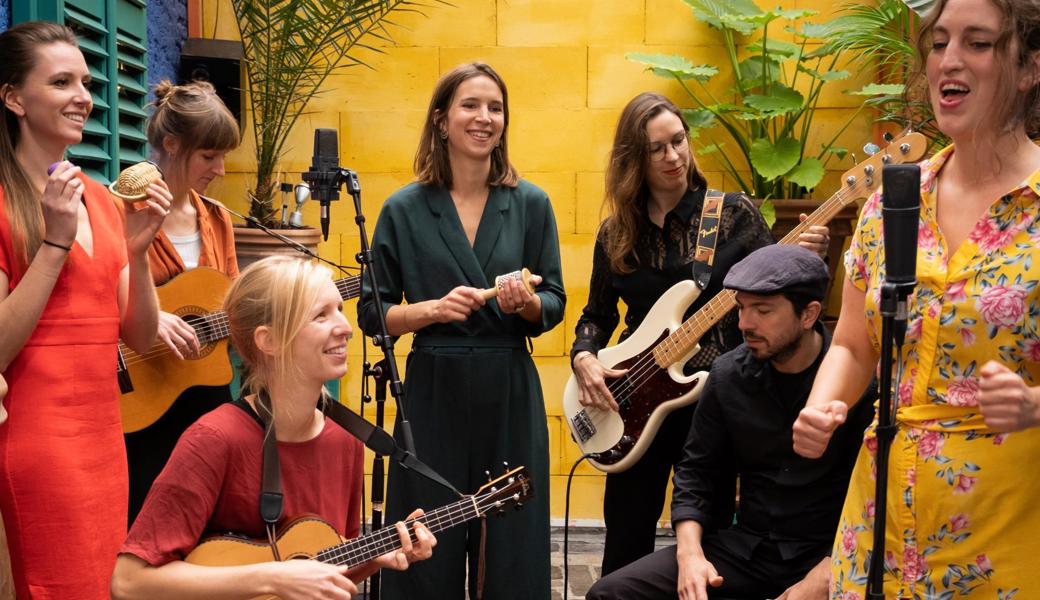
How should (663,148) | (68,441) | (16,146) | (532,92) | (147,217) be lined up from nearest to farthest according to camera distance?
(68,441) → (16,146) → (147,217) → (663,148) → (532,92)

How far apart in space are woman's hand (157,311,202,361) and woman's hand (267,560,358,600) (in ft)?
4.46

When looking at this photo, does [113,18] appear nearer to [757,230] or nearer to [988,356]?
[757,230]

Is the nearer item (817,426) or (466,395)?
(817,426)

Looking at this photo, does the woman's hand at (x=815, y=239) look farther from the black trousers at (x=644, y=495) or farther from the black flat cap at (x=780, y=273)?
the black trousers at (x=644, y=495)

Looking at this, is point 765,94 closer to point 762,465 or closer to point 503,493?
point 762,465

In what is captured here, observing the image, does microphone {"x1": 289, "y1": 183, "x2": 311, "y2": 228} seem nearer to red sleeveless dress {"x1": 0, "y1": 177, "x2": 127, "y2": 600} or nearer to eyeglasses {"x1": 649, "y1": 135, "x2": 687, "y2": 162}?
eyeglasses {"x1": 649, "y1": 135, "x2": 687, "y2": 162}

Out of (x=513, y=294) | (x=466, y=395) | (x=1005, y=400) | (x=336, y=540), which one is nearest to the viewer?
(x=1005, y=400)

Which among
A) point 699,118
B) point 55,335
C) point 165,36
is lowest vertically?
point 55,335

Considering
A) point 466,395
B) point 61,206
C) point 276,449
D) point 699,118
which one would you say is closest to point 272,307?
point 276,449

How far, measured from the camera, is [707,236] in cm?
369

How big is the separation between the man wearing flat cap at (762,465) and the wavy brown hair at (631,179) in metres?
0.69

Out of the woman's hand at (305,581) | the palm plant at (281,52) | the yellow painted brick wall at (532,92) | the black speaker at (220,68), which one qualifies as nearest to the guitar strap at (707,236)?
the woman's hand at (305,581)

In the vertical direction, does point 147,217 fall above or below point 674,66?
below

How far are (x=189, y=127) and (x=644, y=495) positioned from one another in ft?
6.14
